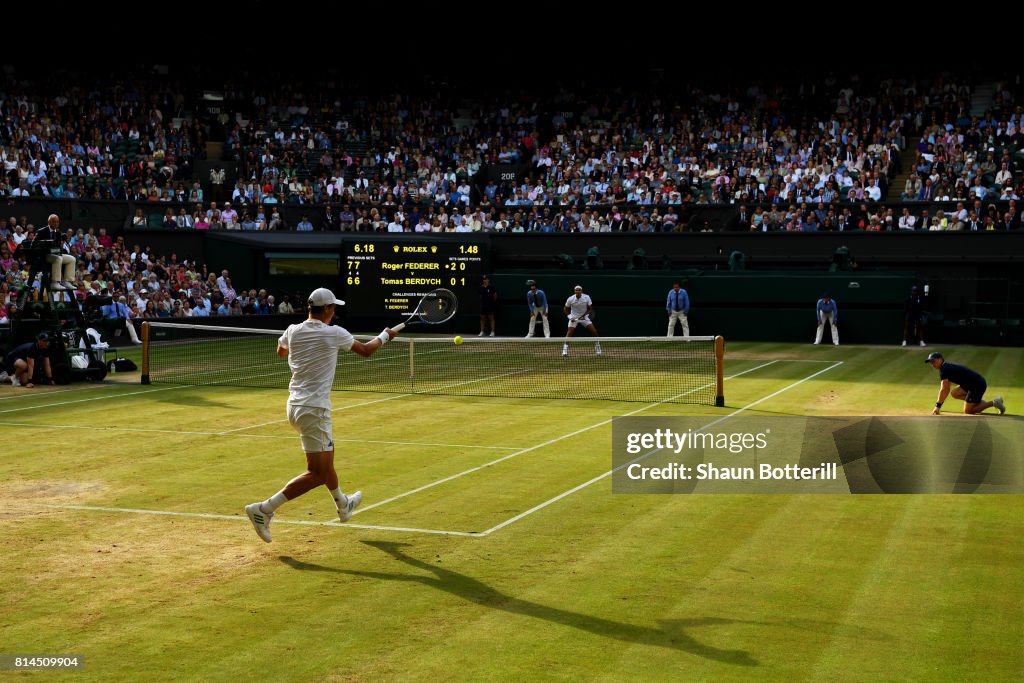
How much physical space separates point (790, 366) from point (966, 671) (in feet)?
73.4

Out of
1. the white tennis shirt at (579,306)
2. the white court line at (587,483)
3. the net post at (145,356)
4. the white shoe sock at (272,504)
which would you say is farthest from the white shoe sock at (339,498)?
the white tennis shirt at (579,306)

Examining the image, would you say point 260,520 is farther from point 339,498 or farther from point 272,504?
point 339,498

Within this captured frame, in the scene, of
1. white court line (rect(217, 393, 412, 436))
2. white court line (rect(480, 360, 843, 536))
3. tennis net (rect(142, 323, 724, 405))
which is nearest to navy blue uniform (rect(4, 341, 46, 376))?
tennis net (rect(142, 323, 724, 405))

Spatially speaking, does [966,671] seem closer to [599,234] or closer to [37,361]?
[37,361]

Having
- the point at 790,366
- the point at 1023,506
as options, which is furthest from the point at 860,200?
the point at 1023,506

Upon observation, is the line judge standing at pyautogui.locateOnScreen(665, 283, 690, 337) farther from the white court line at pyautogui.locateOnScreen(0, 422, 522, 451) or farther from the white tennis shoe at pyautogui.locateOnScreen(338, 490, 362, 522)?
the white tennis shoe at pyautogui.locateOnScreen(338, 490, 362, 522)

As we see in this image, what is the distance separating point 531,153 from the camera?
50.0m

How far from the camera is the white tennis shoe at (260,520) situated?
423 inches

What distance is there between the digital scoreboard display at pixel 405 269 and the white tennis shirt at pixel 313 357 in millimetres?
29099

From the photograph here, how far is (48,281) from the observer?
24.7 meters

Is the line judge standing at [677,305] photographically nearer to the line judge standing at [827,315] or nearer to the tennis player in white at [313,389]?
the line judge standing at [827,315]

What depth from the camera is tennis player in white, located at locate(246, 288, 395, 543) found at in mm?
10672

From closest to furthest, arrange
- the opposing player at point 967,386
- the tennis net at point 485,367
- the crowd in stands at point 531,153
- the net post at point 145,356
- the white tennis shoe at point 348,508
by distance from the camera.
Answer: the white tennis shoe at point 348,508 < the opposing player at point 967,386 < the tennis net at point 485,367 < the net post at point 145,356 < the crowd in stands at point 531,153

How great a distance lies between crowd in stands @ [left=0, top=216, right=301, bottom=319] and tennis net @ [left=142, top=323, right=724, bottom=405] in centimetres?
121
